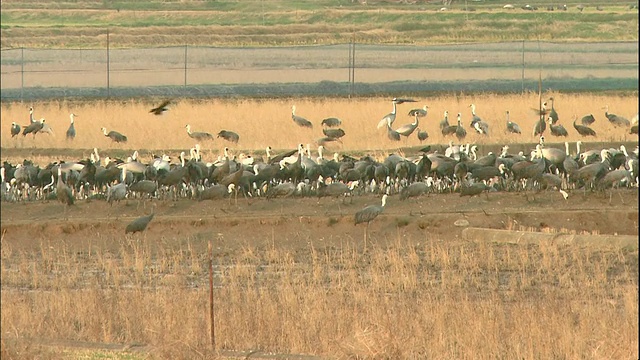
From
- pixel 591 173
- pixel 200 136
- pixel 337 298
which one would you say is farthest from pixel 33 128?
pixel 337 298

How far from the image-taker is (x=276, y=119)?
36.1 m

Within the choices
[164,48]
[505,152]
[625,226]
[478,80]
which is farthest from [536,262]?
[164,48]

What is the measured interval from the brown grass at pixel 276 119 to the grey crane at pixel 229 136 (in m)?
0.19

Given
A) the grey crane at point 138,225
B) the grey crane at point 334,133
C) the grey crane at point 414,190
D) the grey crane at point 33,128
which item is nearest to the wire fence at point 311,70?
the grey crane at point 33,128

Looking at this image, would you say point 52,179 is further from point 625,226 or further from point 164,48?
point 164,48

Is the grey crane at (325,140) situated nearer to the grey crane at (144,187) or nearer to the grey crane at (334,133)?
the grey crane at (334,133)

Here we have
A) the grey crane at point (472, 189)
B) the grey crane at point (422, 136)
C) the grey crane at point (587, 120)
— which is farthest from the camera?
the grey crane at point (587, 120)

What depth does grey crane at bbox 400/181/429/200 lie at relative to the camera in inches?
895

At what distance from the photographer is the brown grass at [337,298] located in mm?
13797

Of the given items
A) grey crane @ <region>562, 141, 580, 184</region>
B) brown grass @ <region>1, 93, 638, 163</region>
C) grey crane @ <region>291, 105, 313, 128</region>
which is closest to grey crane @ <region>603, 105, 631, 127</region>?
brown grass @ <region>1, 93, 638, 163</region>

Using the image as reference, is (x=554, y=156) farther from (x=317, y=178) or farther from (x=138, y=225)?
(x=138, y=225)

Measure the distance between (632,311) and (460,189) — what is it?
8.37 meters

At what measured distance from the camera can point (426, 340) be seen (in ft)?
46.3

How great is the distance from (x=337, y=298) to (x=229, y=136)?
636 inches
